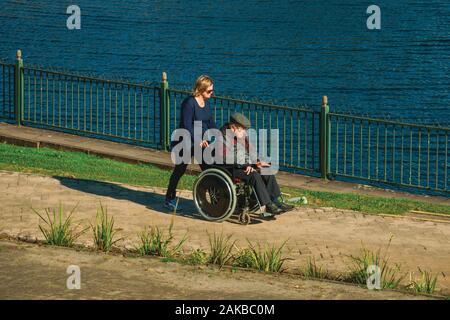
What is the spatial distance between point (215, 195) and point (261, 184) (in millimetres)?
631

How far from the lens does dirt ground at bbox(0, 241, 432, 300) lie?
42.6ft

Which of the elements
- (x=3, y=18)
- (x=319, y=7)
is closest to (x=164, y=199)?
(x=3, y=18)

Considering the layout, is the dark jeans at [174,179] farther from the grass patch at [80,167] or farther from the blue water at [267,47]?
the blue water at [267,47]

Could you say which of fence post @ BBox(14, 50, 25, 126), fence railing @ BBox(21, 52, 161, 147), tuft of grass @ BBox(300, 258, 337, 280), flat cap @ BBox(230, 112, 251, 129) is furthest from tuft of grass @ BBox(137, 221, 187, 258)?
fence post @ BBox(14, 50, 25, 126)

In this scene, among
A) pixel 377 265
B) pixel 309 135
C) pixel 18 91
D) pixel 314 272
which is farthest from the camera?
pixel 309 135

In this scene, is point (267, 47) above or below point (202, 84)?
above

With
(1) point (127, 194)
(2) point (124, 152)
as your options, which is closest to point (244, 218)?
(1) point (127, 194)

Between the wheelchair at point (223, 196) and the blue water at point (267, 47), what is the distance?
1523 cm

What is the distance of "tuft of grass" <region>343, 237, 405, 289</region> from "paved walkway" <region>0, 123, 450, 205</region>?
554 cm

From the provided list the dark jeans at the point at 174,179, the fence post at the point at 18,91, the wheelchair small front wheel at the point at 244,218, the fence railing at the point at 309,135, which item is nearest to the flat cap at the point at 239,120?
the dark jeans at the point at 174,179

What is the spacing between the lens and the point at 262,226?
1611 cm

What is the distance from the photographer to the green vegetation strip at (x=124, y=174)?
18312 mm

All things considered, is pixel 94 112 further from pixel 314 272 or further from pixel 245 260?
pixel 314 272

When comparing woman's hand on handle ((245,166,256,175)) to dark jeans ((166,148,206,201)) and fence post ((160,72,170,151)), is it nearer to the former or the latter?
dark jeans ((166,148,206,201))
